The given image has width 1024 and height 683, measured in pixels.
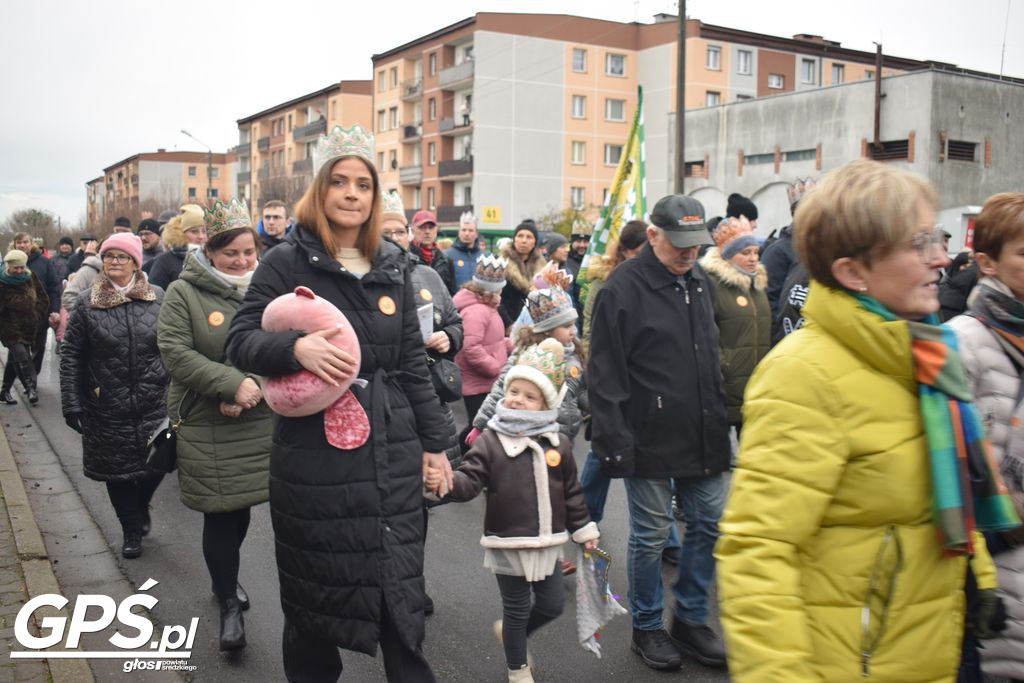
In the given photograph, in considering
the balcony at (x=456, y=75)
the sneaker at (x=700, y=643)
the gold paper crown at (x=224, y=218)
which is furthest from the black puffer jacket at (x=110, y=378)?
the balcony at (x=456, y=75)

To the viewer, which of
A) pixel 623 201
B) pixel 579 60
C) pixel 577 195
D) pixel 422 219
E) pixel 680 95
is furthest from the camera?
pixel 577 195

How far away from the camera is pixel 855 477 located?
2.12 meters

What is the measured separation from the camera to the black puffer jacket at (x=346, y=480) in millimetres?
3422

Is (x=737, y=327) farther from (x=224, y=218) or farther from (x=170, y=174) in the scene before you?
(x=170, y=174)

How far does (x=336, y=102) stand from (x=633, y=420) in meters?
78.0

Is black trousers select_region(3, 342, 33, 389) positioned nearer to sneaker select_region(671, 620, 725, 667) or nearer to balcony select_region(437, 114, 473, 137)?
sneaker select_region(671, 620, 725, 667)

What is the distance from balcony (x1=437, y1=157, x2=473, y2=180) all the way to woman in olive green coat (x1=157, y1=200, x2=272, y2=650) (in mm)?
54862

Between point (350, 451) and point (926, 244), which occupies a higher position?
point (926, 244)

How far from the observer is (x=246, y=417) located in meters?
5.03

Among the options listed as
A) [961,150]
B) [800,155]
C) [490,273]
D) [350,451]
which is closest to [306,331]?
[350,451]

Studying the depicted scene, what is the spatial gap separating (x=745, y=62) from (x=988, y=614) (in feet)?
203

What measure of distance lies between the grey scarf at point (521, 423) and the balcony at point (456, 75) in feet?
186

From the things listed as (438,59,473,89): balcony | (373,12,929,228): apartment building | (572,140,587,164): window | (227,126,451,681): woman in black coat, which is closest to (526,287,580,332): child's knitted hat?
(227,126,451,681): woman in black coat

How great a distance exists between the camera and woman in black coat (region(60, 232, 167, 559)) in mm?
6320
